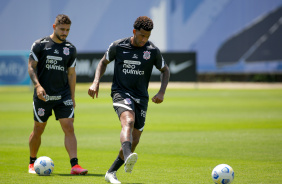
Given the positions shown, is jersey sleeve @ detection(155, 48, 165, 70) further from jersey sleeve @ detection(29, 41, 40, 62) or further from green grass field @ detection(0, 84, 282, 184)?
jersey sleeve @ detection(29, 41, 40, 62)

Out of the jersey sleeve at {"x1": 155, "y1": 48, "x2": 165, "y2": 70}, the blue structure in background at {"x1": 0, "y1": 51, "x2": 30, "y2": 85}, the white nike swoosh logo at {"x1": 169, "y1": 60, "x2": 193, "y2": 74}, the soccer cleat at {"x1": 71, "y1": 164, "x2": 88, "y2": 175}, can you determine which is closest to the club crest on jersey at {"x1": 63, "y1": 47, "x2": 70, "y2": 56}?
the jersey sleeve at {"x1": 155, "y1": 48, "x2": 165, "y2": 70}

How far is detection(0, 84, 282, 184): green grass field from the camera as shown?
859 cm

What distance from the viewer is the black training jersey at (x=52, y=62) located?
29.2ft

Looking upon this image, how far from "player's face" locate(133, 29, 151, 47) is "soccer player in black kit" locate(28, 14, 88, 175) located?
1385mm

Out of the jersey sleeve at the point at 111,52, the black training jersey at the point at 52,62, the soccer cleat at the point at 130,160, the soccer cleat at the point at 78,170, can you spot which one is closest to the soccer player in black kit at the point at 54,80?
the black training jersey at the point at 52,62

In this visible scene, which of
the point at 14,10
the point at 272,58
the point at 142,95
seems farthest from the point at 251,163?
the point at 14,10

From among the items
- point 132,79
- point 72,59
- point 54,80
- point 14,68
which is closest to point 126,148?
point 132,79

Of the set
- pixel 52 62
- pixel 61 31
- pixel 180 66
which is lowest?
pixel 180 66

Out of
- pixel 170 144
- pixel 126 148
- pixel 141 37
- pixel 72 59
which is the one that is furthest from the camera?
pixel 170 144

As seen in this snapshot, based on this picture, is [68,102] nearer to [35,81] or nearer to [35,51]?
[35,81]

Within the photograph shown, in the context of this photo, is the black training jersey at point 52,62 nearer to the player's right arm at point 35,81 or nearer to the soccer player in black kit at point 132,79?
the player's right arm at point 35,81

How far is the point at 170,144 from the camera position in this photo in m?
12.6

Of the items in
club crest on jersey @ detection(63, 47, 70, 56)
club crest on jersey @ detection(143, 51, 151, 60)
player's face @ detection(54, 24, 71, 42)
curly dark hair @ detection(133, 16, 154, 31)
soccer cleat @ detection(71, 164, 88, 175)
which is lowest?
soccer cleat @ detection(71, 164, 88, 175)

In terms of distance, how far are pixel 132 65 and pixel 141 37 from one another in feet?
1.60
